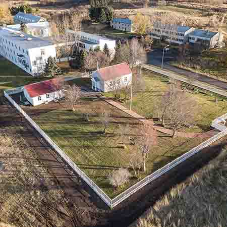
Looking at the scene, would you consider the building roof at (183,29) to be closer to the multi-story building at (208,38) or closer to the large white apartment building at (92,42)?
the multi-story building at (208,38)

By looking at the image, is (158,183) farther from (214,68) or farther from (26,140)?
(214,68)

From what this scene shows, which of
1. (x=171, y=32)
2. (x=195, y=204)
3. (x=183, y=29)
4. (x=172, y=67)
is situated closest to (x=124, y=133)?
(x=195, y=204)

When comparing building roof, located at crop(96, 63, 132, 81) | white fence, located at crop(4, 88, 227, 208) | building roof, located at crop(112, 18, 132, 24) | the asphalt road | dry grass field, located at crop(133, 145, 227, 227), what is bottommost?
dry grass field, located at crop(133, 145, 227, 227)

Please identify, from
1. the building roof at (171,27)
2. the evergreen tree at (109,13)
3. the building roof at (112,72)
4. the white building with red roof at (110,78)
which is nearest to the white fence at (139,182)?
the white building with red roof at (110,78)

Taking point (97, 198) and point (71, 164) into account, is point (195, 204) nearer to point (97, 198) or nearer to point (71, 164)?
point (97, 198)

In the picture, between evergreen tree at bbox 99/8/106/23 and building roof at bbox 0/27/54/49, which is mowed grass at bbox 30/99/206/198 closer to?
building roof at bbox 0/27/54/49

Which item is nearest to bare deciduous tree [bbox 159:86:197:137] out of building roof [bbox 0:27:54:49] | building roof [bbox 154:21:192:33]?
building roof [bbox 0:27:54:49]
